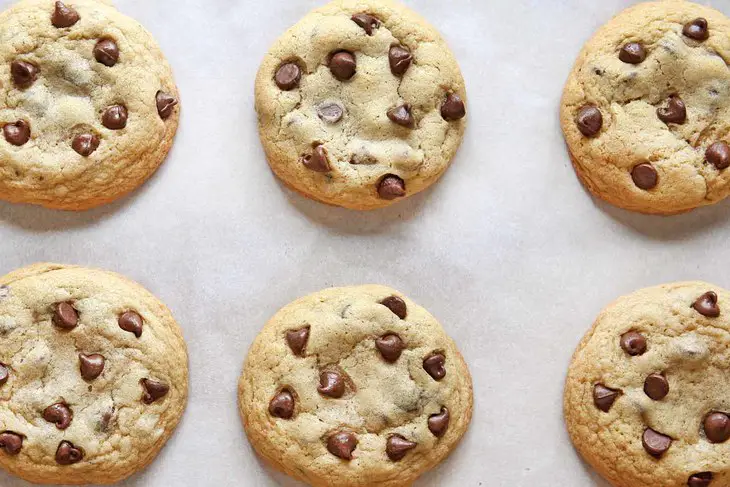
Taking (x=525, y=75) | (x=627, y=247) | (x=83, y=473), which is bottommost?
(x=83, y=473)

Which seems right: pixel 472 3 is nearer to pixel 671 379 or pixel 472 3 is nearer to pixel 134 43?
pixel 134 43

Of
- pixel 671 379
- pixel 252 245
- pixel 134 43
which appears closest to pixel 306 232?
pixel 252 245

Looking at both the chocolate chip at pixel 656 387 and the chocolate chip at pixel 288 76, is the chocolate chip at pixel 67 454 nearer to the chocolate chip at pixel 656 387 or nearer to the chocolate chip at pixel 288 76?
the chocolate chip at pixel 288 76

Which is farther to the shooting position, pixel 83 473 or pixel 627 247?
pixel 627 247

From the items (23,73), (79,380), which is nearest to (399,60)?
(23,73)

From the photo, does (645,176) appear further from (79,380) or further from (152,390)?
(79,380)

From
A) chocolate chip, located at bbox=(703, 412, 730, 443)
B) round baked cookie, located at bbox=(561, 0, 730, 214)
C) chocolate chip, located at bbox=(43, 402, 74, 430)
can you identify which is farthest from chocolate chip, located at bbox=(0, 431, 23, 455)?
chocolate chip, located at bbox=(703, 412, 730, 443)

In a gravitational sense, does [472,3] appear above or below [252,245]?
above
